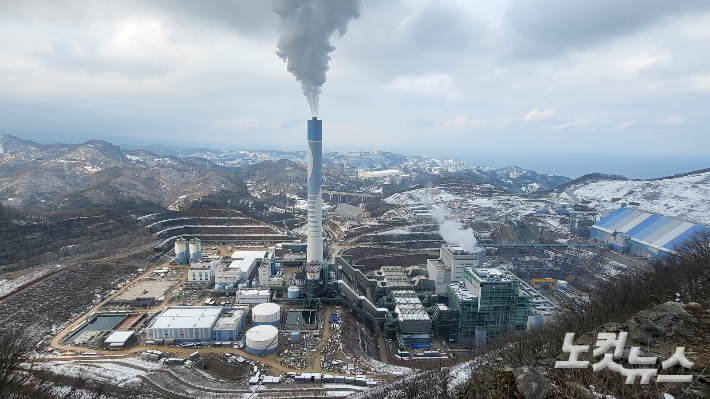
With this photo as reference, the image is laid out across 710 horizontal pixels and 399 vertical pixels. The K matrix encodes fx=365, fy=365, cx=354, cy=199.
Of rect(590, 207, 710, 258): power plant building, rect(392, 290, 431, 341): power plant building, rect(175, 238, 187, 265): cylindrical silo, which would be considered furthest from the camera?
rect(590, 207, 710, 258): power plant building

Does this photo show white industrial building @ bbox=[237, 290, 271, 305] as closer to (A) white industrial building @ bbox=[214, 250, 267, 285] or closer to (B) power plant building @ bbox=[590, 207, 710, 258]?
(A) white industrial building @ bbox=[214, 250, 267, 285]

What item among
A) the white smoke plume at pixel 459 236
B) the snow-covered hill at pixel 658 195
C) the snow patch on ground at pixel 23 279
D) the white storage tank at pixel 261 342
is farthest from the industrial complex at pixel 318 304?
the snow-covered hill at pixel 658 195

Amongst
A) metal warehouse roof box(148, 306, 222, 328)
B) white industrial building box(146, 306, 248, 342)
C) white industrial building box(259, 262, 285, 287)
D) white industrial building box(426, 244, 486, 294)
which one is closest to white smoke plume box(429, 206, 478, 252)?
white industrial building box(426, 244, 486, 294)

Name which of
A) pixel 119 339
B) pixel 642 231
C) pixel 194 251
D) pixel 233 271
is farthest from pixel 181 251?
pixel 642 231

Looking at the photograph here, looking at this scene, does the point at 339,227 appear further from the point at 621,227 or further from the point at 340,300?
the point at 621,227

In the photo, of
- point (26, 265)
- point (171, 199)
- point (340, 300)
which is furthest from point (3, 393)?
point (171, 199)

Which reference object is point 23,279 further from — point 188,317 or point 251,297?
point 251,297

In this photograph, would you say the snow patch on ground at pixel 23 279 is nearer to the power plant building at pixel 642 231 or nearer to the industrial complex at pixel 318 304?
the industrial complex at pixel 318 304

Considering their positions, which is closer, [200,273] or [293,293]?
[293,293]
